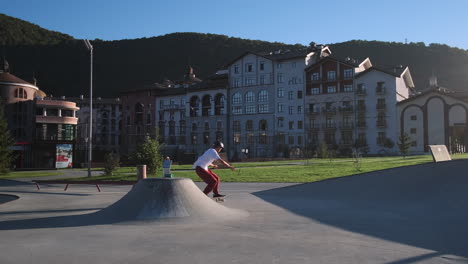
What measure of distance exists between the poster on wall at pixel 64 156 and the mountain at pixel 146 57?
85192mm

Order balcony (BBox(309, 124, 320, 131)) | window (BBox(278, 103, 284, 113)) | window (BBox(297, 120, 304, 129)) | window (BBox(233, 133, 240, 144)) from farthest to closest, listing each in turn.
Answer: window (BBox(233, 133, 240, 144))
window (BBox(278, 103, 284, 113))
window (BBox(297, 120, 304, 129))
balcony (BBox(309, 124, 320, 131))

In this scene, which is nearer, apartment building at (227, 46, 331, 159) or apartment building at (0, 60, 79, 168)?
apartment building at (0, 60, 79, 168)

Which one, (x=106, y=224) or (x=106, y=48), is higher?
(x=106, y=48)

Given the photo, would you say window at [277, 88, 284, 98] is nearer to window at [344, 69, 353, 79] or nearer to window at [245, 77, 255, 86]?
window at [245, 77, 255, 86]

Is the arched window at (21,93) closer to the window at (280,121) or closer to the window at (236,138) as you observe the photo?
the window at (236,138)

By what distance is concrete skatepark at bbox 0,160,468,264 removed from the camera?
5305mm

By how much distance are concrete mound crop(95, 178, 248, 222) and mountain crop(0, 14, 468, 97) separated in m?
122

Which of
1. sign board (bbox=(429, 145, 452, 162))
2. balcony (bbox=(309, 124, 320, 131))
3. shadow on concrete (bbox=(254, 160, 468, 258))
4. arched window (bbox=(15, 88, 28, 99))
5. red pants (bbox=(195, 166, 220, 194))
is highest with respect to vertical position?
arched window (bbox=(15, 88, 28, 99))

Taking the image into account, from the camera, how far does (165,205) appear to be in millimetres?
8328

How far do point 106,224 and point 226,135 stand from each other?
6968 centimetres

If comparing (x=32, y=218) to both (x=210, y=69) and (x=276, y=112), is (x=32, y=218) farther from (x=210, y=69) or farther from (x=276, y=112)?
(x=210, y=69)

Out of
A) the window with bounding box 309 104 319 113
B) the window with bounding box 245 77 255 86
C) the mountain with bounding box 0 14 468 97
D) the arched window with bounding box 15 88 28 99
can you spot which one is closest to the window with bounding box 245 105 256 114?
the window with bounding box 245 77 255 86

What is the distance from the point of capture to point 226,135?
77.4 metres

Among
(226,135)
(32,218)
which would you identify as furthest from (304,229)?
(226,135)
